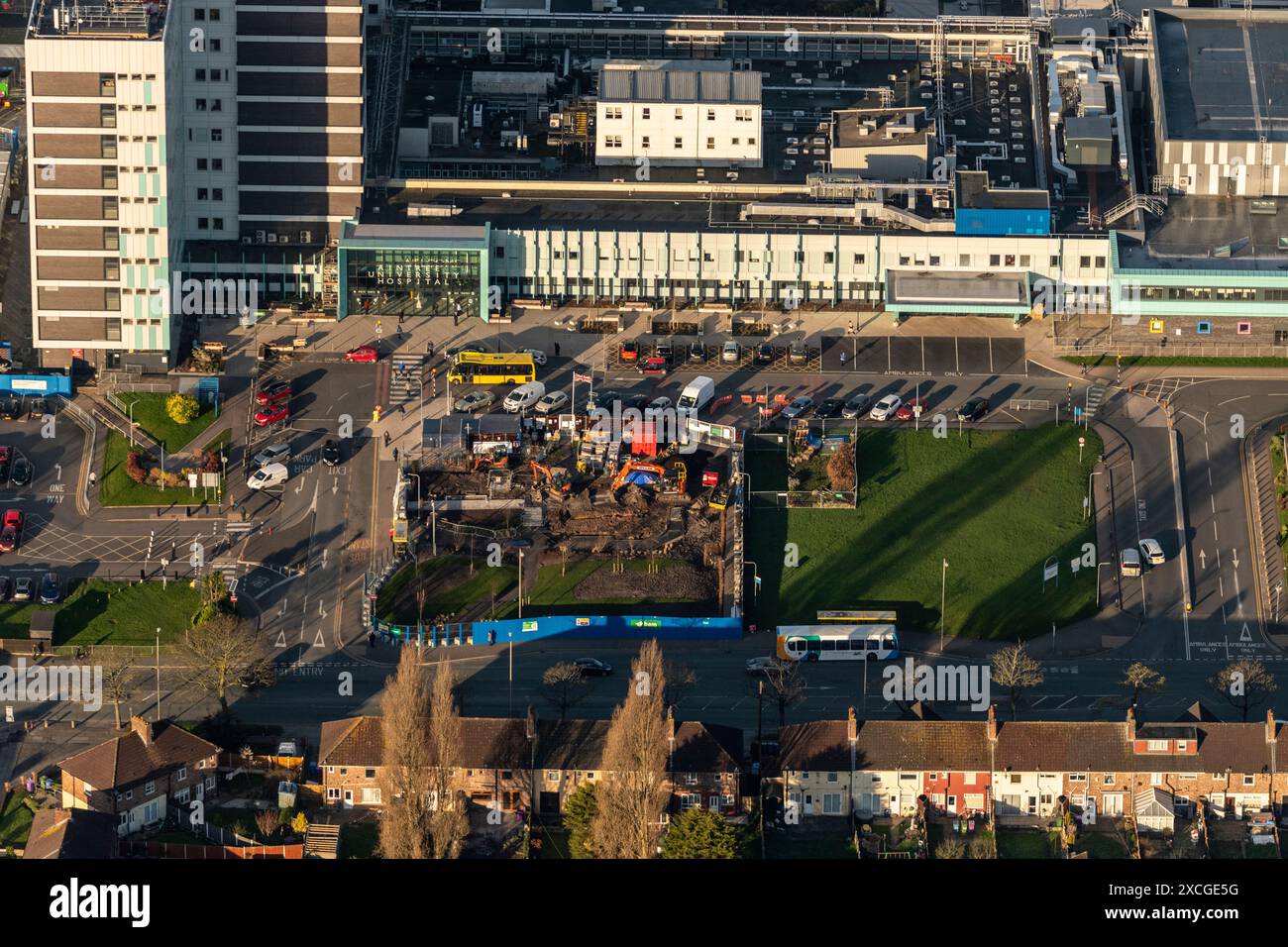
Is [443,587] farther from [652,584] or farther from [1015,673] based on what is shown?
[1015,673]

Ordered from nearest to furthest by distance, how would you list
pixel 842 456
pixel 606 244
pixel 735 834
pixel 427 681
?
pixel 735 834, pixel 427 681, pixel 842 456, pixel 606 244

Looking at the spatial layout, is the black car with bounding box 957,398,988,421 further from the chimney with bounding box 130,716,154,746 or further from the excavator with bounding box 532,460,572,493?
the chimney with bounding box 130,716,154,746

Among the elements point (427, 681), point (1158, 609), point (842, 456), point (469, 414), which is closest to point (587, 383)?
point (469, 414)

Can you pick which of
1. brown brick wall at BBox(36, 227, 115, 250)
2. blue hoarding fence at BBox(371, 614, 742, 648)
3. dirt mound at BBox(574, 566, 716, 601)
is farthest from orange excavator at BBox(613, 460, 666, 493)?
brown brick wall at BBox(36, 227, 115, 250)

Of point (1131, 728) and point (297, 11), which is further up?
point (297, 11)

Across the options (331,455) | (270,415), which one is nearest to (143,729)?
(331,455)

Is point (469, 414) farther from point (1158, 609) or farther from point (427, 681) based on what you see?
point (1158, 609)

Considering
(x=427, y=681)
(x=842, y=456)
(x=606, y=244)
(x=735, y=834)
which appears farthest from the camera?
(x=606, y=244)
